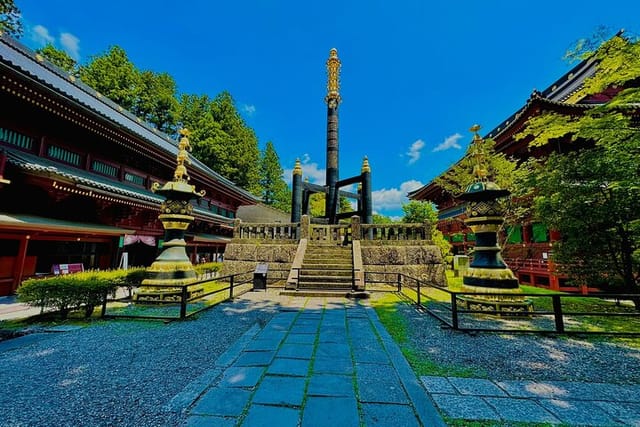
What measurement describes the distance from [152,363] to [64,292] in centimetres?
366

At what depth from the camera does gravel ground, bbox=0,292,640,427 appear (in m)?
2.45

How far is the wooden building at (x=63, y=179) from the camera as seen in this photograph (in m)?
6.94

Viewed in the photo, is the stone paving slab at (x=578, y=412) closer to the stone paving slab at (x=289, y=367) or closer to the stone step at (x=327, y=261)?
the stone paving slab at (x=289, y=367)

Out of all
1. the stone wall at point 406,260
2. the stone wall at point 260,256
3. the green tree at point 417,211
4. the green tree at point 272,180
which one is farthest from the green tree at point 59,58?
the green tree at point 417,211

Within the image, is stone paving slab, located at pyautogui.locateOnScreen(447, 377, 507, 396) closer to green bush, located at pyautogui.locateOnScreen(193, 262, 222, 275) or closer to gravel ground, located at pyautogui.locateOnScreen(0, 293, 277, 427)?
gravel ground, located at pyautogui.locateOnScreen(0, 293, 277, 427)

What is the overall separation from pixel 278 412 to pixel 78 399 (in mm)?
2006

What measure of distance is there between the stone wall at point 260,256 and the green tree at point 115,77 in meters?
22.8

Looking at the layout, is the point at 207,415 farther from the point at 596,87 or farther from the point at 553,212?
the point at 553,212

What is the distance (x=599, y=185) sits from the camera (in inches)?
262

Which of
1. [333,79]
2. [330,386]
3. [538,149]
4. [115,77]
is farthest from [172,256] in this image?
[115,77]

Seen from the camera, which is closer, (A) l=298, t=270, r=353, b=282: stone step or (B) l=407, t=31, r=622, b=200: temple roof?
(A) l=298, t=270, r=353, b=282: stone step

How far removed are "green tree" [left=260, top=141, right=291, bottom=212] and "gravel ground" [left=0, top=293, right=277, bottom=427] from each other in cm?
3272

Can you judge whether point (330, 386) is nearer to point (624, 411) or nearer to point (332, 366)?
point (332, 366)

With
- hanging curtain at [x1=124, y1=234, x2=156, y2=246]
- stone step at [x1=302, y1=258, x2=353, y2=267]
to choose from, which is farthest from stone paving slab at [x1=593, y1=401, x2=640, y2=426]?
hanging curtain at [x1=124, y1=234, x2=156, y2=246]
